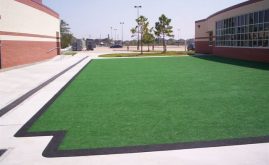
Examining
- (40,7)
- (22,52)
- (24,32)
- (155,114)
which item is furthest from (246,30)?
(155,114)

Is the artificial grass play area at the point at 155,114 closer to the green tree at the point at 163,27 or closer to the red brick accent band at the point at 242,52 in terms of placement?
the red brick accent band at the point at 242,52

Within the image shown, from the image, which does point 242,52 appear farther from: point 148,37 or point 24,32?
point 148,37

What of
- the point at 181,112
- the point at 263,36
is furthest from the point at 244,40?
the point at 181,112

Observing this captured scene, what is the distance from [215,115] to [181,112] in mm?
855

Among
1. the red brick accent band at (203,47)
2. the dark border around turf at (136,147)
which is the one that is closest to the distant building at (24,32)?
the dark border around turf at (136,147)

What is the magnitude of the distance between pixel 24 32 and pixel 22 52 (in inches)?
68.9

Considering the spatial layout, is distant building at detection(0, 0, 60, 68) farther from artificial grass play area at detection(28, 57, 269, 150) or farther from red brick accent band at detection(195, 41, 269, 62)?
red brick accent band at detection(195, 41, 269, 62)

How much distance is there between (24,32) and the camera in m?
23.6

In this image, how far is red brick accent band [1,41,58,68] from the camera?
19516mm

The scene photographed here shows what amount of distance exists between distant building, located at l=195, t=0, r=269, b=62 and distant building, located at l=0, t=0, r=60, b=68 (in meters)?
18.0

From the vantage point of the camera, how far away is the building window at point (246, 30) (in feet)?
74.0

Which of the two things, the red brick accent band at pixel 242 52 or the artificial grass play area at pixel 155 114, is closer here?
the artificial grass play area at pixel 155 114

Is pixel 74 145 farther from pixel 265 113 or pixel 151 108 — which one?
pixel 265 113

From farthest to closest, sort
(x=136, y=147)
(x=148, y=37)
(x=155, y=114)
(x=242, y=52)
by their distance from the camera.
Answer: (x=148, y=37) < (x=242, y=52) < (x=155, y=114) < (x=136, y=147)
